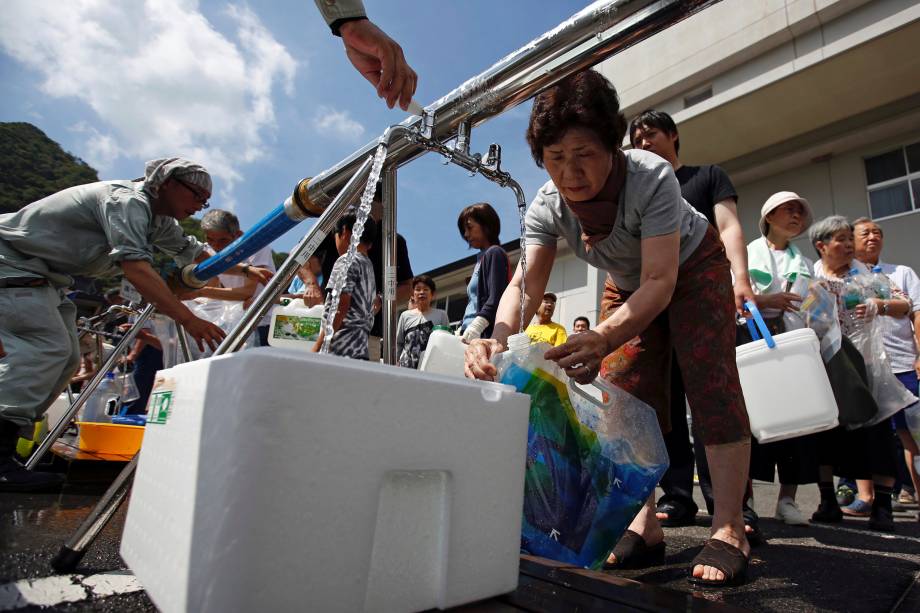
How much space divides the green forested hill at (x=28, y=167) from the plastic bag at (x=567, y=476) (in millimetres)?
21330

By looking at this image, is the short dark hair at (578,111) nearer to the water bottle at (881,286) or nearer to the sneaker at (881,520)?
the sneaker at (881,520)

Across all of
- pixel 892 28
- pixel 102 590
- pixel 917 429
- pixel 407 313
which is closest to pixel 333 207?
pixel 102 590

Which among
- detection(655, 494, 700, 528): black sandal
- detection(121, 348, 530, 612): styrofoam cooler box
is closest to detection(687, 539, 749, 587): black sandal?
detection(121, 348, 530, 612): styrofoam cooler box

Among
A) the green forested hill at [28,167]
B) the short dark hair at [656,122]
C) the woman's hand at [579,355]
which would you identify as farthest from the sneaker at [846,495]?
the green forested hill at [28,167]

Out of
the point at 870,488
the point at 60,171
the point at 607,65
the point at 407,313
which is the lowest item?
the point at 870,488

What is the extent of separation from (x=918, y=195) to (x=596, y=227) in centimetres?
1122

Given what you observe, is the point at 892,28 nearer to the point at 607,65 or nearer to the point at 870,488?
the point at 607,65

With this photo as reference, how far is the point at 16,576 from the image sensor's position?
3.01 feet

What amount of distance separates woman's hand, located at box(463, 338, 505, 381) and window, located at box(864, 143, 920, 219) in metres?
11.6

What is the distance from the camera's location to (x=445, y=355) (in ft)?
6.66

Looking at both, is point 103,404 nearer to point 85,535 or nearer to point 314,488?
point 85,535

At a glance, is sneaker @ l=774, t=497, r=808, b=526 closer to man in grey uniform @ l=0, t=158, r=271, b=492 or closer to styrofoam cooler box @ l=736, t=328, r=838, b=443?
styrofoam cooler box @ l=736, t=328, r=838, b=443

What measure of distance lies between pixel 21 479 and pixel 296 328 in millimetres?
1205

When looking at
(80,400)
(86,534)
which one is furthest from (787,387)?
(80,400)
